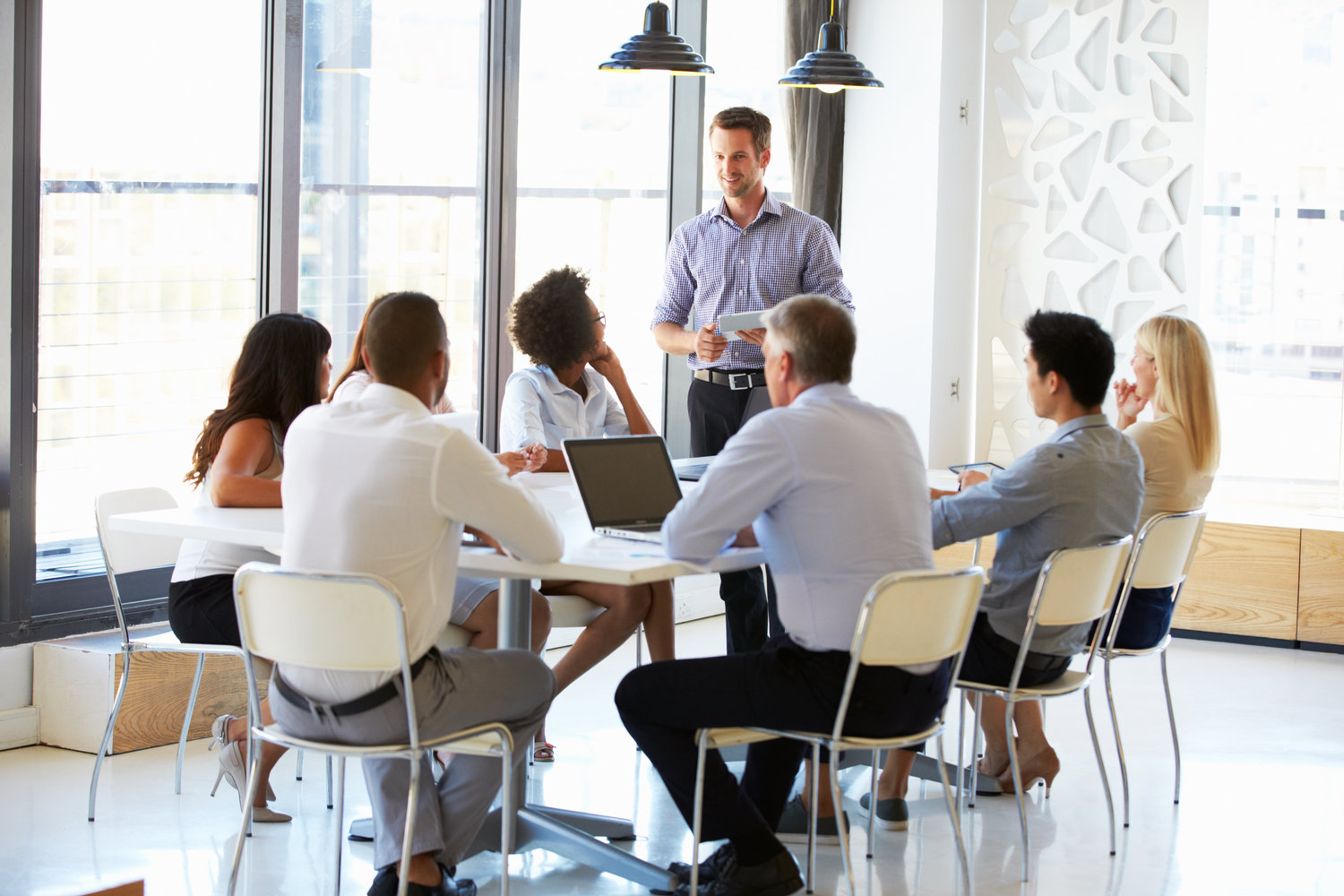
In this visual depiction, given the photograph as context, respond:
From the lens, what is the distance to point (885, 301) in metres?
6.45

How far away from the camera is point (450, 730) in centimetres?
262

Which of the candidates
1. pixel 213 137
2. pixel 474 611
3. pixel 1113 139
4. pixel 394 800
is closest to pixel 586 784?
pixel 474 611

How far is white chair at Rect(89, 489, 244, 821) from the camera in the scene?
345 centimetres

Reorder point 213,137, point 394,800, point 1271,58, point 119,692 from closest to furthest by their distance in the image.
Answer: point 394,800, point 119,692, point 213,137, point 1271,58

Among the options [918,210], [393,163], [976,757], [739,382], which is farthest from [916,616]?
[918,210]

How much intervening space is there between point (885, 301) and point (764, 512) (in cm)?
392

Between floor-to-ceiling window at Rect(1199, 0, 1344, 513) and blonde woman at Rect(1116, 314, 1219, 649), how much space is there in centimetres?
275

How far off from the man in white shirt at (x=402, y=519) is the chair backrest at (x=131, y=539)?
107 cm

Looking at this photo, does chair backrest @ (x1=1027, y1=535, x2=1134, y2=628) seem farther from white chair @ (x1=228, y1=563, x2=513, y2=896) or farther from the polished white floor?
white chair @ (x1=228, y1=563, x2=513, y2=896)

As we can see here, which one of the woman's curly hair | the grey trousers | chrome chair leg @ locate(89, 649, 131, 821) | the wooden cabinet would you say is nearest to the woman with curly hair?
the woman's curly hair

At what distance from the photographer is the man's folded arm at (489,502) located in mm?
2482

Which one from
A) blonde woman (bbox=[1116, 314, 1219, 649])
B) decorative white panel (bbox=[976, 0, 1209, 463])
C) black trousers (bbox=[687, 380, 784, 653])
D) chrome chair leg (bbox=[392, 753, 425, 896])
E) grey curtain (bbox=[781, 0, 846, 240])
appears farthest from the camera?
grey curtain (bbox=[781, 0, 846, 240])

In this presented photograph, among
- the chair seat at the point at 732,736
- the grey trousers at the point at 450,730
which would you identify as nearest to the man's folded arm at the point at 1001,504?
the chair seat at the point at 732,736

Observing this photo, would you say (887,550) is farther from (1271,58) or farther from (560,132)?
(1271,58)
